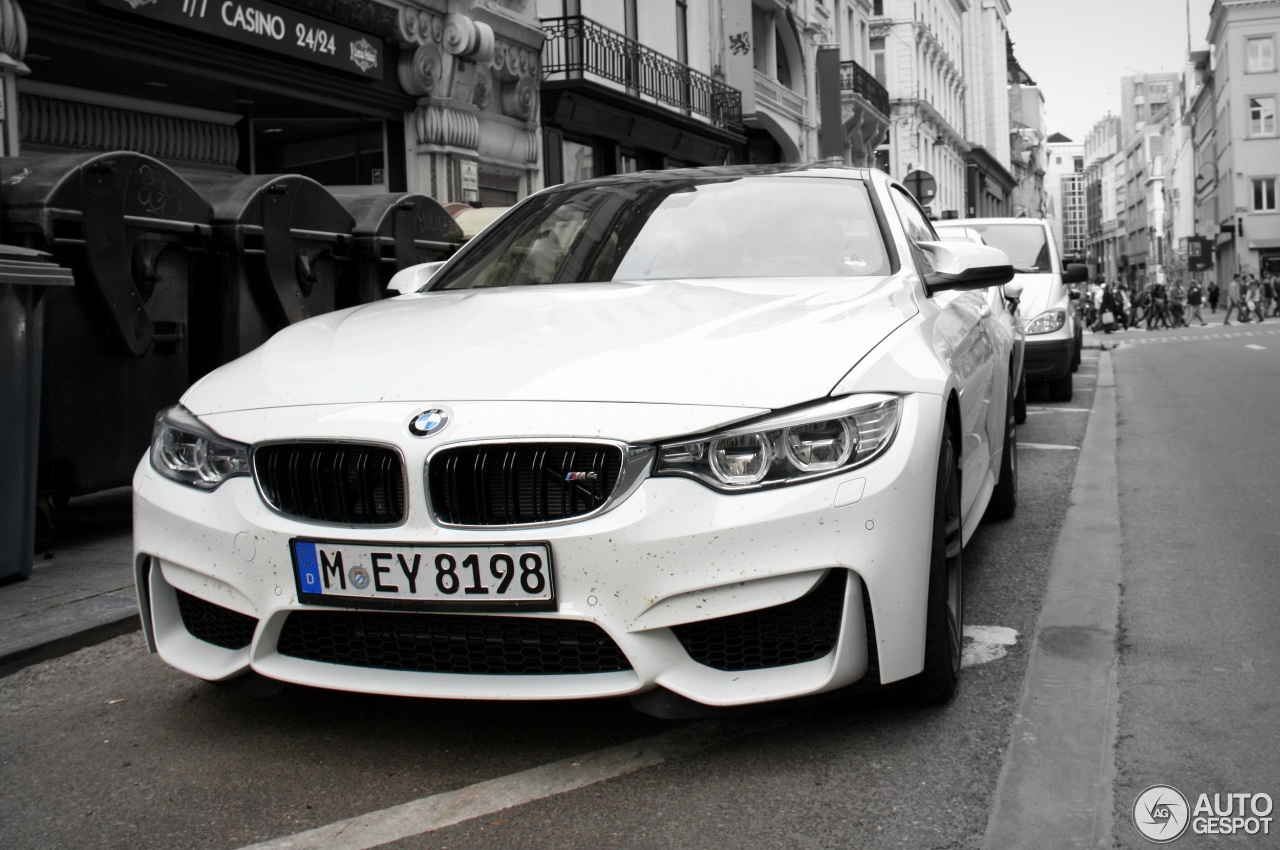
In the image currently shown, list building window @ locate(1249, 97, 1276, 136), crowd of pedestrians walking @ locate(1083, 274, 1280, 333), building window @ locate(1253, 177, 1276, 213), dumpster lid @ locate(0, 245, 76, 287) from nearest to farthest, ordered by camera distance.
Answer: dumpster lid @ locate(0, 245, 76, 287), crowd of pedestrians walking @ locate(1083, 274, 1280, 333), building window @ locate(1253, 177, 1276, 213), building window @ locate(1249, 97, 1276, 136)

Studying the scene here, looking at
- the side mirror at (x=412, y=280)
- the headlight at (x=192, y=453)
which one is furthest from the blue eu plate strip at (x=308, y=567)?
the side mirror at (x=412, y=280)

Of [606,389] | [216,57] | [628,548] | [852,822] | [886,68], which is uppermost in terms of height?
[886,68]

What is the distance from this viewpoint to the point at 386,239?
8.08 m

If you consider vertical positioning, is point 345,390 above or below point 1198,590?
above

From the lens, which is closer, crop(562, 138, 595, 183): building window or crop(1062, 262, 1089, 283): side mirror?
crop(1062, 262, 1089, 283): side mirror

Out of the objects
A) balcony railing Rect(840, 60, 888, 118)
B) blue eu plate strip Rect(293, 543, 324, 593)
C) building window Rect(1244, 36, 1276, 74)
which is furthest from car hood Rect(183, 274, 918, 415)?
building window Rect(1244, 36, 1276, 74)

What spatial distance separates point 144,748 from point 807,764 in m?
1.60

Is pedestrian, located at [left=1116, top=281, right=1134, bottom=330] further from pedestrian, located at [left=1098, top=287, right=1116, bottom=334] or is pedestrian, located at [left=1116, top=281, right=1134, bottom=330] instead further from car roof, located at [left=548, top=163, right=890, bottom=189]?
car roof, located at [left=548, top=163, right=890, bottom=189]

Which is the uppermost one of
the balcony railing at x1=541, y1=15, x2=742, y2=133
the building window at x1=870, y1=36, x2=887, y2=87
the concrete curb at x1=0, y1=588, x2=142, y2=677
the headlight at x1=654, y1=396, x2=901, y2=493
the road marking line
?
the building window at x1=870, y1=36, x2=887, y2=87

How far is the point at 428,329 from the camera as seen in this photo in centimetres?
362

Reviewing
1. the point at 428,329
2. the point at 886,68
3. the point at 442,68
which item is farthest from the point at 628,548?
the point at 886,68

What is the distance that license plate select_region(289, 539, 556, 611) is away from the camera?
9.35 ft

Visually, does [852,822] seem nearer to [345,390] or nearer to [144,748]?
[345,390]

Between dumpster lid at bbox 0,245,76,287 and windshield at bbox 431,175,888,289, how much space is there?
1659mm
